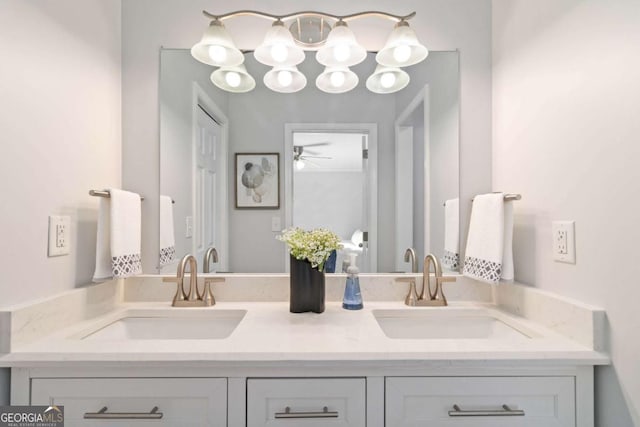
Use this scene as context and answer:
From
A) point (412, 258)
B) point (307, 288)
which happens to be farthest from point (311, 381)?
point (412, 258)

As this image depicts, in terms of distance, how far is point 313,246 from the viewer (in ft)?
4.16

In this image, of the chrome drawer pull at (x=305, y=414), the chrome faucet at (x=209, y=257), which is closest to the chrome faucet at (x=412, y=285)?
the chrome drawer pull at (x=305, y=414)

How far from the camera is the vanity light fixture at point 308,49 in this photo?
137 cm

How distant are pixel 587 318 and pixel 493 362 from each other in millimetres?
300

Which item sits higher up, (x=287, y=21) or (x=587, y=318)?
(x=287, y=21)

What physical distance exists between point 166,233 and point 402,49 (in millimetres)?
1261

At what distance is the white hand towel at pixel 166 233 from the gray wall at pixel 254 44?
1.1 inches

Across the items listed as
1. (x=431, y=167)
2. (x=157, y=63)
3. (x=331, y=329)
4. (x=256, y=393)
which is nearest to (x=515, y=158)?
(x=431, y=167)

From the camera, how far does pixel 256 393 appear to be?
2.98ft

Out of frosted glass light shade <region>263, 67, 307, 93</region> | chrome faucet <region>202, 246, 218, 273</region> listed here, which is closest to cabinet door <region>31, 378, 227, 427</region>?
chrome faucet <region>202, 246, 218, 273</region>

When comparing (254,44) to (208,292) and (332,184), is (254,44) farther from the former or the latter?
(208,292)

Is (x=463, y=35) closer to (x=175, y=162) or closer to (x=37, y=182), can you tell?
(x=175, y=162)

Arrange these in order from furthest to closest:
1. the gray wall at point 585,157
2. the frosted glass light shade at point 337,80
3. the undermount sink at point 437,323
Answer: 1. the frosted glass light shade at point 337,80
2. the undermount sink at point 437,323
3. the gray wall at point 585,157

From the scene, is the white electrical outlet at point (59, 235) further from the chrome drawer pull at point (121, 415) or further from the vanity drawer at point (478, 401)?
the vanity drawer at point (478, 401)
